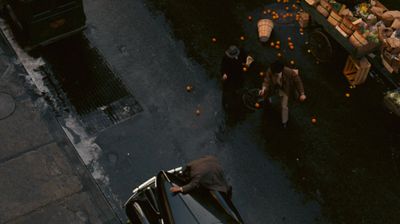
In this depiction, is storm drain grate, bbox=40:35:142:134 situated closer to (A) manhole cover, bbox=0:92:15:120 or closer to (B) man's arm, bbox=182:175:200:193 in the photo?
(A) manhole cover, bbox=0:92:15:120

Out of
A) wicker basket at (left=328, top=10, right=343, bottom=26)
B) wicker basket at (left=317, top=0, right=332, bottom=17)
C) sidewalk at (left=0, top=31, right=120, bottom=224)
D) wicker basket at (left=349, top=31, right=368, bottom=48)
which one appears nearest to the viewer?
sidewalk at (left=0, top=31, right=120, bottom=224)

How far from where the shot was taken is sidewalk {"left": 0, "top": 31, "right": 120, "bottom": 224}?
952 cm

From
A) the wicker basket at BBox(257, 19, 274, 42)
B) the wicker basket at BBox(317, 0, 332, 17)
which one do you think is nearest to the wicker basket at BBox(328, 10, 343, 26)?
the wicker basket at BBox(317, 0, 332, 17)

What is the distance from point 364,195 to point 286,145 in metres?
1.81

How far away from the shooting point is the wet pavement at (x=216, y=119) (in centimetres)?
1007

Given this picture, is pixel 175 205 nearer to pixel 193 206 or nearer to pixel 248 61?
pixel 193 206

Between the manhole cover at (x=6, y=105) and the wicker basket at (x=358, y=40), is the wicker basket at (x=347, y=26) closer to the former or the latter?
the wicker basket at (x=358, y=40)

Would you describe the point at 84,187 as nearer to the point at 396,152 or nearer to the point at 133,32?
the point at 133,32

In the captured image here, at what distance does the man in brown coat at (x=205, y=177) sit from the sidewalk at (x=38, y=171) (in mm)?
1949

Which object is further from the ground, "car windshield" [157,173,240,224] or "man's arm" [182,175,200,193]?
"man's arm" [182,175,200,193]

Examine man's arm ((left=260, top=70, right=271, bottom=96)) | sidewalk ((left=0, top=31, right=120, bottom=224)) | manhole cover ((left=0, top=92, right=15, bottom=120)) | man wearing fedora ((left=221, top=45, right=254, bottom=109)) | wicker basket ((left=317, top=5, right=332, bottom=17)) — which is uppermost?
wicker basket ((left=317, top=5, right=332, bottom=17))

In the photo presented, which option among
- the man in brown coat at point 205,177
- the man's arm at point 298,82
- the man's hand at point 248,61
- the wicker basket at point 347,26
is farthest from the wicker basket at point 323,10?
the man in brown coat at point 205,177

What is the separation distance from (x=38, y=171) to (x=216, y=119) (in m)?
3.74

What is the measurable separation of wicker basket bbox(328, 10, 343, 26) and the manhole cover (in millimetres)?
7075
